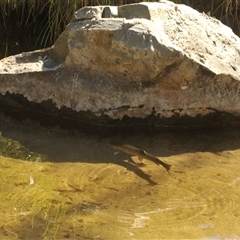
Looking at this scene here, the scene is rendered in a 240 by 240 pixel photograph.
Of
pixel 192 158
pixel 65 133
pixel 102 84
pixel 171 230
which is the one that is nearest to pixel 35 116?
pixel 65 133

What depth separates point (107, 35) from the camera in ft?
11.6

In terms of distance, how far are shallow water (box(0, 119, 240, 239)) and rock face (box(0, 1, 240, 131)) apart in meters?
0.14

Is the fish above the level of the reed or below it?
below

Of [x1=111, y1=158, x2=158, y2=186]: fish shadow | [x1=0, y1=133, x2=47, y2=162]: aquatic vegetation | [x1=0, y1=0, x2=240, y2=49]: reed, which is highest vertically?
[x1=0, y1=0, x2=240, y2=49]: reed

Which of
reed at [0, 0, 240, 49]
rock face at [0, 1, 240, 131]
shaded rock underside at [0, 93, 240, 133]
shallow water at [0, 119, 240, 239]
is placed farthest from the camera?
reed at [0, 0, 240, 49]

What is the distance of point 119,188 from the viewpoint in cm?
308

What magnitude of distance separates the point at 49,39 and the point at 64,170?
218 cm

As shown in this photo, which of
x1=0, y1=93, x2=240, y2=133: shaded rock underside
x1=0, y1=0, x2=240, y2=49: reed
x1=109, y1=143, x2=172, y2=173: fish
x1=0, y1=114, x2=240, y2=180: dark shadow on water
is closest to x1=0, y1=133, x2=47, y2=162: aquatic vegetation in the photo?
x1=0, y1=114, x2=240, y2=180: dark shadow on water

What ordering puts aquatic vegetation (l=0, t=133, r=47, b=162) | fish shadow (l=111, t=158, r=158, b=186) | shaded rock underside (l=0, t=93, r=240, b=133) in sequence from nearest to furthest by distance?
1. fish shadow (l=111, t=158, r=158, b=186)
2. aquatic vegetation (l=0, t=133, r=47, b=162)
3. shaded rock underside (l=0, t=93, r=240, b=133)

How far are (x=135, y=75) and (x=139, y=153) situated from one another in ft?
1.67

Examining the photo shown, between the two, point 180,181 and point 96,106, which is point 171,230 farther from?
point 96,106

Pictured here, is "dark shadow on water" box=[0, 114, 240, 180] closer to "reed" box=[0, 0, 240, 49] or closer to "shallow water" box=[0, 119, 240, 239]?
"shallow water" box=[0, 119, 240, 239]

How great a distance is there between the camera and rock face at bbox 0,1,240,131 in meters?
3.51

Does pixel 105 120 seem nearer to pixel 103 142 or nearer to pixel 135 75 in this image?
pixel 103 142
